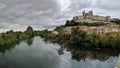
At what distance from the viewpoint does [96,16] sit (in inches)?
3639

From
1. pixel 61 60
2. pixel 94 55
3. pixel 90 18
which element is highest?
pixel 90 18

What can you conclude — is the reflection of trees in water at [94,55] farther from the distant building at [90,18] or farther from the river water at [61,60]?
the distant building at [90,18]

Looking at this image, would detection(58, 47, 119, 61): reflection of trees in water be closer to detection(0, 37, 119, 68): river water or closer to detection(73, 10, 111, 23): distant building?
detection(0, 37, 119, 68): river water

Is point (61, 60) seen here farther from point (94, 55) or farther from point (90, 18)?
point (90, 18)

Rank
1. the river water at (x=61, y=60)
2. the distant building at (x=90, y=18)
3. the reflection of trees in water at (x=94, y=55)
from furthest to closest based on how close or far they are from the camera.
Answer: the distant building at (x=90, y=18) < the reflection of trees in water at (x=94, y=55) < the river water at (x=61, y=60)

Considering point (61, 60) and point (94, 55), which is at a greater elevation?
point (61, 60)

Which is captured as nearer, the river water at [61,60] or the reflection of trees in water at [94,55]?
the river water at [61,60]

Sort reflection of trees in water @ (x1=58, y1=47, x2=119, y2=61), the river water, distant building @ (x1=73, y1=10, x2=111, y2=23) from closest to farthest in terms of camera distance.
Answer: the river water → reflection of trees in water @ (x1=58, y1=47, x2=119, y2=61) → distant building @ (x1=73, y1=10, x2=111, y2=23)

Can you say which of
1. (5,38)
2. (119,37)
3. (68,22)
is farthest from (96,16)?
(119,37)

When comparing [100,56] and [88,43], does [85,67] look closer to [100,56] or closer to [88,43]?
[100,56]

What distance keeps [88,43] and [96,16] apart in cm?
5583

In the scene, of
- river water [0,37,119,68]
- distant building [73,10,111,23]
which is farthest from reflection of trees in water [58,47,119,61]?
distant building [73,10,111,23]

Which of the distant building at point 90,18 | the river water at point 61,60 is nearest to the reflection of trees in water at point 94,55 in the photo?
the river water at point 61,60

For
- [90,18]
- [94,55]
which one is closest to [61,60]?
[94,55]
